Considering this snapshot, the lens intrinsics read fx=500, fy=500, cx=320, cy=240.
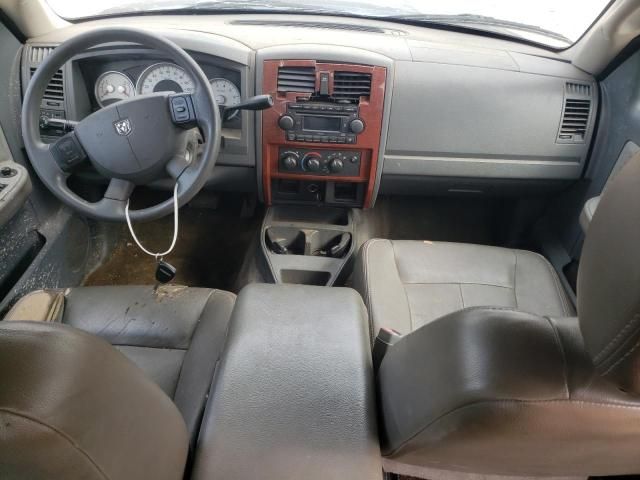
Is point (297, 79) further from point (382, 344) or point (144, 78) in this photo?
point (382, 344)

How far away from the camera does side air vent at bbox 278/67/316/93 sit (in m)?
1.57

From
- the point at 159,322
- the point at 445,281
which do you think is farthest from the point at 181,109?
the point at 445,281

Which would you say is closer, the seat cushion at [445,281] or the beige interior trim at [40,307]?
the beige interior trim at [40,307]

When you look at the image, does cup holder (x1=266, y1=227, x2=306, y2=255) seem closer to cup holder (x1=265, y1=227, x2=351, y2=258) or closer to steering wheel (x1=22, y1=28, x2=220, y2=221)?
cup holder (x1=265, y1=227, x2=351, y2=258)

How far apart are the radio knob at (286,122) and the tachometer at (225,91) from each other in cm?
16

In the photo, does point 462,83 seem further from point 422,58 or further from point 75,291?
point 75,291

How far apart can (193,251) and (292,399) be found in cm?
147

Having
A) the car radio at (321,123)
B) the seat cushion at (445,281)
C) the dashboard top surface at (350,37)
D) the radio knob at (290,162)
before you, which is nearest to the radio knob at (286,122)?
the car radio at (321,123)

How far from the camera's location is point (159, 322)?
1229 mm

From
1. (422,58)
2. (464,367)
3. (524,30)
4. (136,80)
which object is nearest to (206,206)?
(136,80)

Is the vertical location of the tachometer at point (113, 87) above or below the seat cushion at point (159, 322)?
above

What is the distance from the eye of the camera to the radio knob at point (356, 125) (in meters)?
1.62

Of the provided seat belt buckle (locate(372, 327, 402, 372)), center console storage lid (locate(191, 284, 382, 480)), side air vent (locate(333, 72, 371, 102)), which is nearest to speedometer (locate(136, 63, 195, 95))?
side air vent (locate(333, 72, 371, 102))

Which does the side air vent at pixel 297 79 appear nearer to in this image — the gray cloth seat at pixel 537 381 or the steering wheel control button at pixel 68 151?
the steering wheel control button at pixel 68 151
